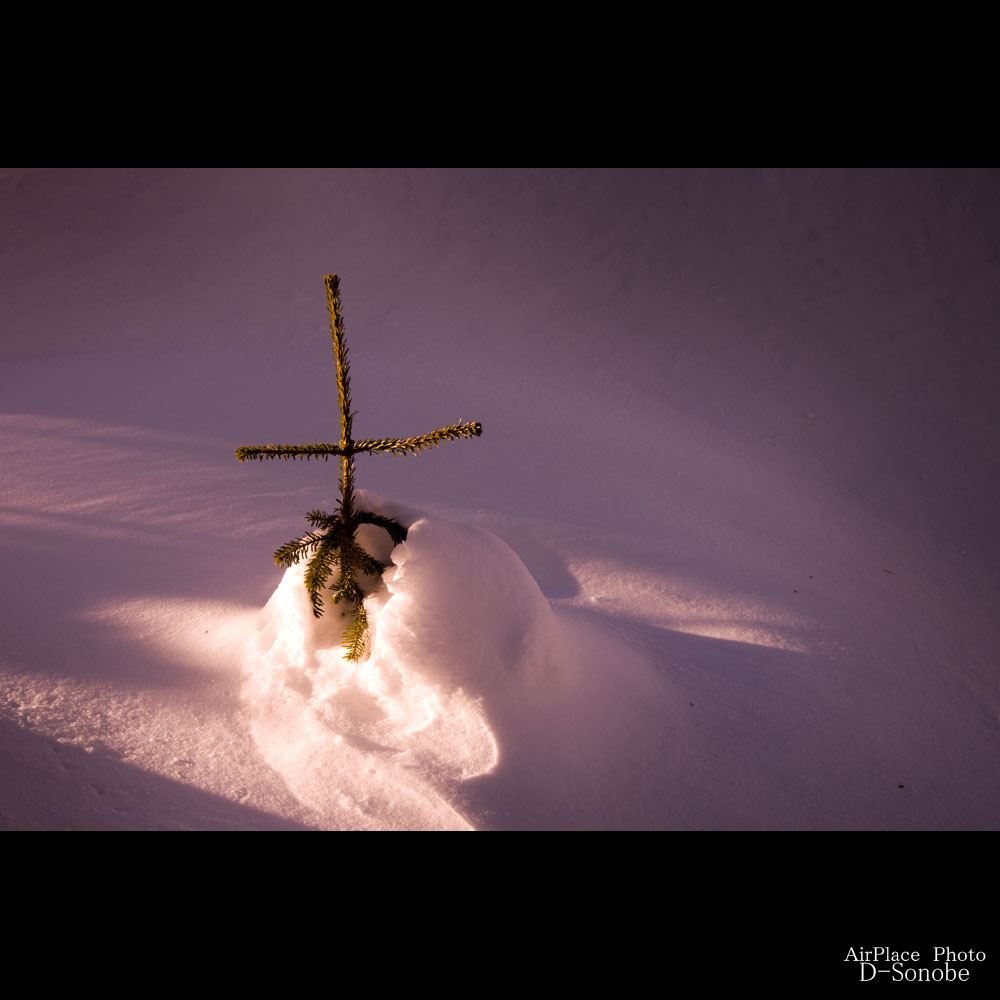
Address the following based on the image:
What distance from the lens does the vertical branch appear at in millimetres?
1889

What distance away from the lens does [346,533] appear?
2078 millimetres

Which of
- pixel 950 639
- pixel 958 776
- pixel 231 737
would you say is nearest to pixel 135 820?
pixel 231 737

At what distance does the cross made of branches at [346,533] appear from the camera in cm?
199

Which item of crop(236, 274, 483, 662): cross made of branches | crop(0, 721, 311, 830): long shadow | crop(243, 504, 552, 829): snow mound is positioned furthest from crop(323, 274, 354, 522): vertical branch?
crop(0, 721, 311, 830): long shadow

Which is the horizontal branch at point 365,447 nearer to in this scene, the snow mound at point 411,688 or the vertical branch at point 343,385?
the vertical branch at point 343,385

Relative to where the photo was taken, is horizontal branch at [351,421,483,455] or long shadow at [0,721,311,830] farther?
horizontal branch at [351,421,483,455]

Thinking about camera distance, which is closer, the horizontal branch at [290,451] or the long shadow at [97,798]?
the long shadow at [97,798]

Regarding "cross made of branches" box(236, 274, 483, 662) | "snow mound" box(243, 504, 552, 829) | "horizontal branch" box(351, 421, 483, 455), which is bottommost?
"snow mound" box(243, 504, 552, 829)

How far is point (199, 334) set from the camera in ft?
16.9

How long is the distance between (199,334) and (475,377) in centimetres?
185

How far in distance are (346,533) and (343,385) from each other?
0.40m

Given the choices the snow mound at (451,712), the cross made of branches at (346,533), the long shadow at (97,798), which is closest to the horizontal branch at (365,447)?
the cross made of branches at (346,533)

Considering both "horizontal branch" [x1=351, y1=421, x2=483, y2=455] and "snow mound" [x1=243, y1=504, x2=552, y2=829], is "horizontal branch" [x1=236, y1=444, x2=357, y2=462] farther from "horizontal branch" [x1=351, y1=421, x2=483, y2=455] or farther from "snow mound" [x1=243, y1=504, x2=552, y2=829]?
"snow mound" [x1=243, y1=504, x2=552, y2=829]

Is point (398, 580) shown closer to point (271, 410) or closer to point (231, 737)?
point (231, 737)
